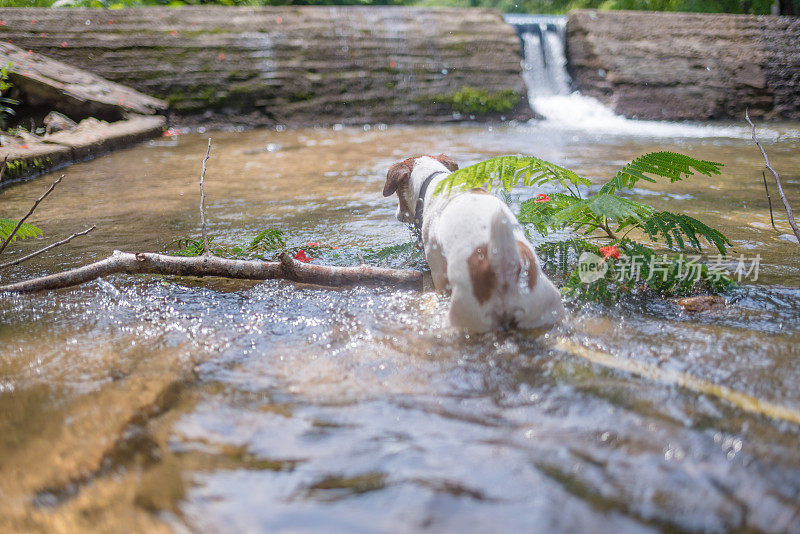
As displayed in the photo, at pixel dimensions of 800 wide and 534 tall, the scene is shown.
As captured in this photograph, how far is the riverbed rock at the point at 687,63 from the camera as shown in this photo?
37.7 ft

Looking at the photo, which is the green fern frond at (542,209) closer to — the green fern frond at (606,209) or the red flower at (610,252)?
the green fern frond at (606,209)

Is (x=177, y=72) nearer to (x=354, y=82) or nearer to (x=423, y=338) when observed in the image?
(x=354, y=82)

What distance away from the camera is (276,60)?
11711 millimetres

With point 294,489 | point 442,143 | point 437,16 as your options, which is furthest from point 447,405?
point 437,16

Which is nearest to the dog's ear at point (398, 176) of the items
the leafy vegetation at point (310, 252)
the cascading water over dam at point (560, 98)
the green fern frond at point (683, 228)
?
the leafy vegetation at point (310, 252)

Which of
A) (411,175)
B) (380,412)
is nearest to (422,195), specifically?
(411,175)

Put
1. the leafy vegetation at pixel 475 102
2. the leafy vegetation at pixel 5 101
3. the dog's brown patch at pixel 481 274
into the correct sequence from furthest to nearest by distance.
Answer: the leafy vegetation at pixel 475 102 → the leafy vegetation at pixel 5 101 → the dog's brown patch at pixel 481 274

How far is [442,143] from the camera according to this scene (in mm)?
9039

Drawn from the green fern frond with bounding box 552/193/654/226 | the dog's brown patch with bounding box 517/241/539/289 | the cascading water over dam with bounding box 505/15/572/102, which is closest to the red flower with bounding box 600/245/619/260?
the green fern frond with bounding box 552/193/654/226

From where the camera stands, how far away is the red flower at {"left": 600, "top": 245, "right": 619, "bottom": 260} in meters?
3.17

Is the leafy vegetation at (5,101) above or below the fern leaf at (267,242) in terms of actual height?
above

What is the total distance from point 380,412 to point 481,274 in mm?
797

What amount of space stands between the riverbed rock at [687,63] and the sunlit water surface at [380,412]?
341 inches

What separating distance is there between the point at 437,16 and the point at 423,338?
12.4m
